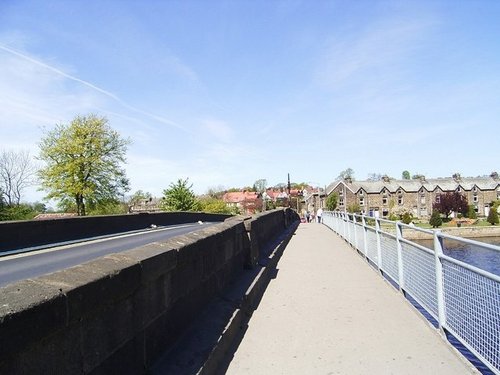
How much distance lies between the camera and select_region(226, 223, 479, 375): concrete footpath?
4.32 meters

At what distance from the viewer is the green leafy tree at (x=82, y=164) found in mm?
47188

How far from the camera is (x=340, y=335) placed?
534 cm

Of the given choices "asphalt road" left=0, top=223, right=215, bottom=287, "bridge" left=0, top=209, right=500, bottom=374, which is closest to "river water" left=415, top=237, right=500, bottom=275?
"bridge" left=0, top=209, right=500, bottom=374

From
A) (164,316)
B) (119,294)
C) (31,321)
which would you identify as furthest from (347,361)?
(31,321)

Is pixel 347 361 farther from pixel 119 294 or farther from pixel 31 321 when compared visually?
pixel 31 321

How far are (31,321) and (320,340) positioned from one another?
12.5ft

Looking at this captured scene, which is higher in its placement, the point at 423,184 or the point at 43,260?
the point at 423,184

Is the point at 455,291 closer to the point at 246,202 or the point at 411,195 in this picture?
the point at 411,195

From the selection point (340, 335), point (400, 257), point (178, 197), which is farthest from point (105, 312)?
point (178, 197)

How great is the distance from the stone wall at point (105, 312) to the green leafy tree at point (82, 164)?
45.1m

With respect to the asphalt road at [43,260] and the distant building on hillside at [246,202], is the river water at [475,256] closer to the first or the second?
the asphalt road at [43,260]

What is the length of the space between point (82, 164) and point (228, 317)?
4640 cm

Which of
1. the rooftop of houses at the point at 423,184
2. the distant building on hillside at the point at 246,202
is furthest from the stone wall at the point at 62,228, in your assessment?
the rooftop of houses at the point at 423,184

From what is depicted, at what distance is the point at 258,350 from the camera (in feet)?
16.0
